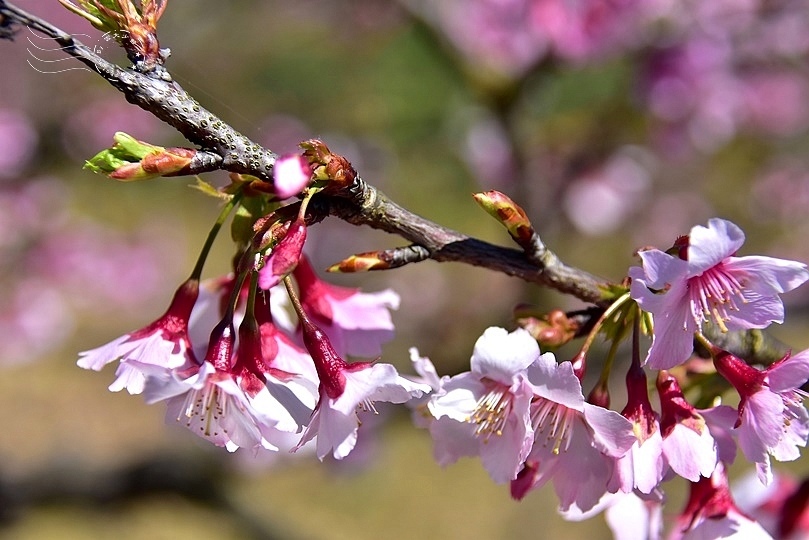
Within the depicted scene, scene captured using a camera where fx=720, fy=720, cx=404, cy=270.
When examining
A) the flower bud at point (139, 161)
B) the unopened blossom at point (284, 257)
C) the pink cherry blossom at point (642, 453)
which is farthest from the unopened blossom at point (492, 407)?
the flower bud at point (139, 161)

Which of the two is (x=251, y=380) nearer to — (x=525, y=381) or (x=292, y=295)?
(x=292, y=295)

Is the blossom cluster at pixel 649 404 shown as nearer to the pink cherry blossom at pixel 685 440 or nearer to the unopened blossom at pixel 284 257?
the pink cherry blossom at pixel 685 440

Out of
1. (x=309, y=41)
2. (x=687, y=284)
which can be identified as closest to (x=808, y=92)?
(x=309, y=41)

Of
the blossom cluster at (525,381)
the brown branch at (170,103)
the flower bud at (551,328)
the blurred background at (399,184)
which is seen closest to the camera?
the brown branch at (170,103)

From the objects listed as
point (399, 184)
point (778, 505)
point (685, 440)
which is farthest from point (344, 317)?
point (399, 184)

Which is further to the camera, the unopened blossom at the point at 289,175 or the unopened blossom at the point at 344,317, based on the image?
the unopened blossom at the point at 344,317

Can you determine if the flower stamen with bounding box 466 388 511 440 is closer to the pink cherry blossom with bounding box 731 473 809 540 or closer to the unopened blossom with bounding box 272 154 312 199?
the unopened blossom with bounding box 272 154 312 199
